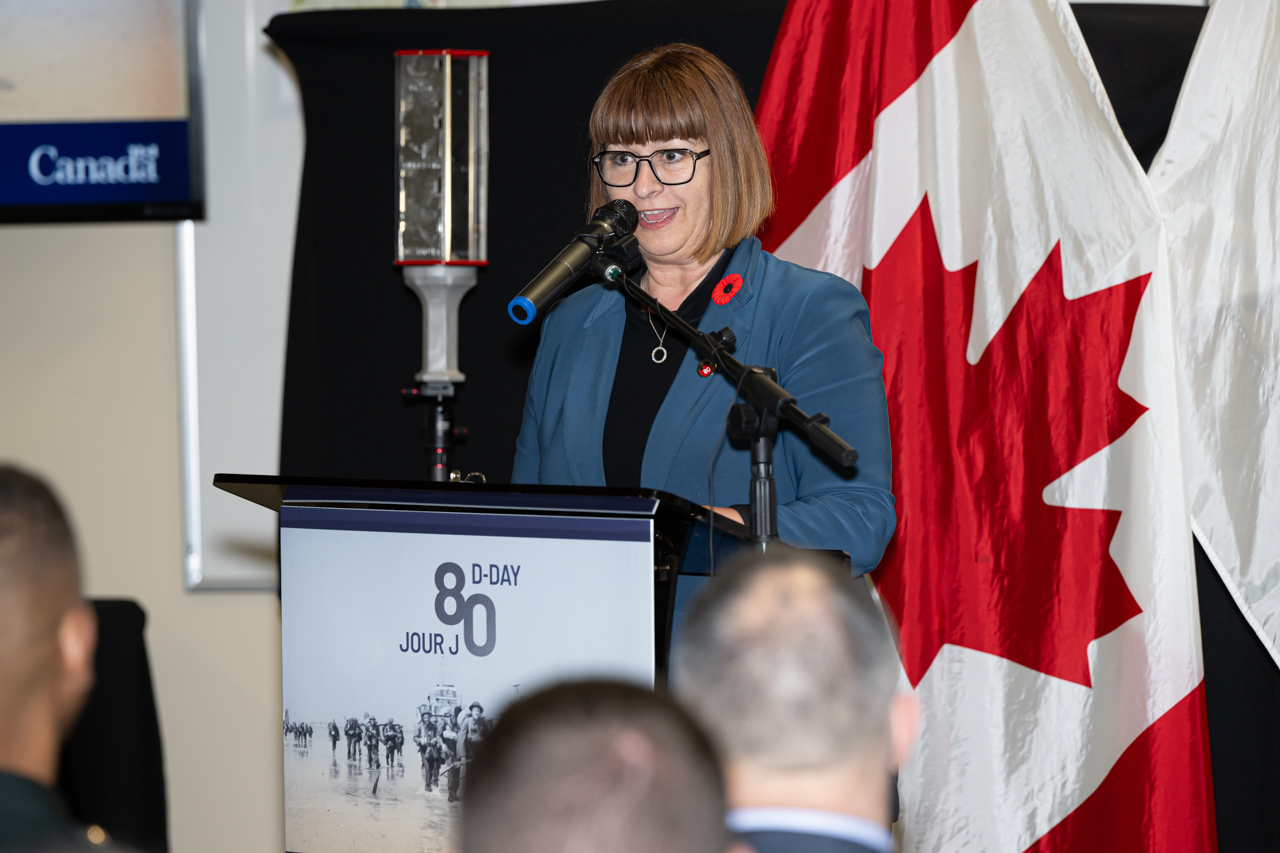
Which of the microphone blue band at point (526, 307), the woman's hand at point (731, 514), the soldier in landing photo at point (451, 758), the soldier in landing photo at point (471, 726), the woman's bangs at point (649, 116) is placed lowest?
the soldier in landing photo at point (451, 758)

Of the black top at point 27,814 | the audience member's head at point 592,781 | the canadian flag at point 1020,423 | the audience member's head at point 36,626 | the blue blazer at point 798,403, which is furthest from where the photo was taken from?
the canadian flag at point 1020,423

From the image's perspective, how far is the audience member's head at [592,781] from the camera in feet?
2.29

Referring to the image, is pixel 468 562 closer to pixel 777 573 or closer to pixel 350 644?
→ pixel 350 644

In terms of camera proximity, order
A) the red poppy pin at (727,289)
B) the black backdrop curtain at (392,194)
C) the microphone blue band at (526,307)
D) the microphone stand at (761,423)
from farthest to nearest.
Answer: the black backdrop curtain at (392,194), the red poppy pin at (727,289), the microphone blue band at (526,307), the microphone stand at (761,423)

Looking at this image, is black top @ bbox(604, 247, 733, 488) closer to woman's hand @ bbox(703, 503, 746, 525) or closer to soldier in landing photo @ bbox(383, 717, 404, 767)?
woman's hand @ bbox(703, 503, 746, 525)

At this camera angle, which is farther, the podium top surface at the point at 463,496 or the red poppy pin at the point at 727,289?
the red poppy pin at the point at 727,289

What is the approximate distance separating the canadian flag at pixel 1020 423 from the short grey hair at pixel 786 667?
1.69 m

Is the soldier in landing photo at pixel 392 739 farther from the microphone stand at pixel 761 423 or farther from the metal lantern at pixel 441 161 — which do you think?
the metal lantern at pixel 441 161

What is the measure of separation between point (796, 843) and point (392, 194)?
99.7 inches

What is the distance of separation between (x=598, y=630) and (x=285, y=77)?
2528 millimetres

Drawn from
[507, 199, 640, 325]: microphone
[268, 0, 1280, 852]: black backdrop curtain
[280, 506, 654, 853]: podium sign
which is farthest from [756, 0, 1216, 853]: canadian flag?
[280, 506, 654, 853]: podium sign

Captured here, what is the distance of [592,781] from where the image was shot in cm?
71

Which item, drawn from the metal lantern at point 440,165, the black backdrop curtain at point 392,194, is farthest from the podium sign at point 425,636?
the black backdrop curtain at point 392,194

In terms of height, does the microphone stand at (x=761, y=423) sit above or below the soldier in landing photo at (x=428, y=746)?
above
